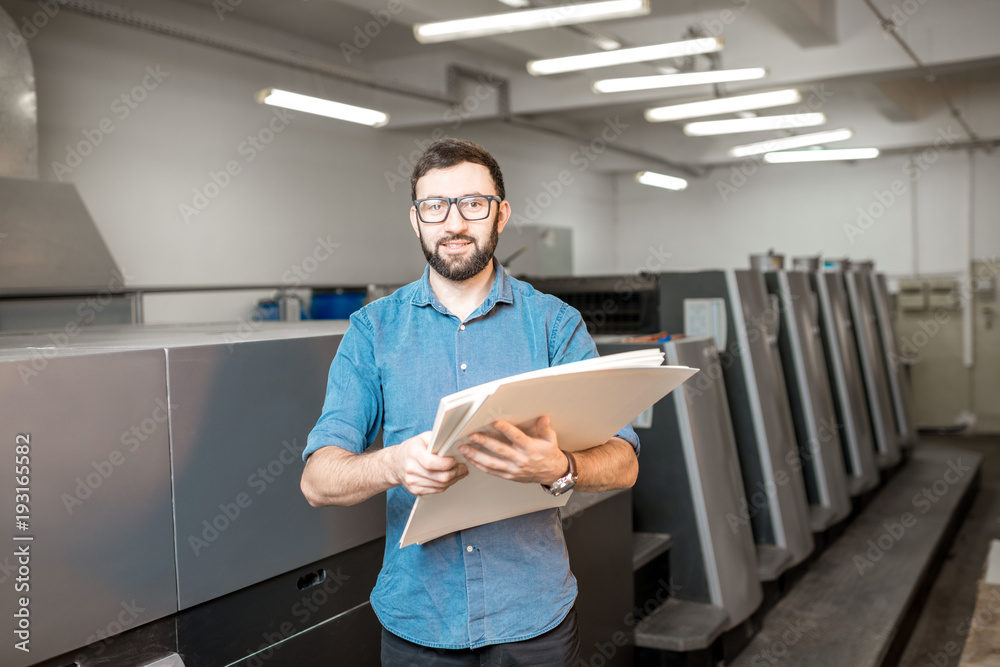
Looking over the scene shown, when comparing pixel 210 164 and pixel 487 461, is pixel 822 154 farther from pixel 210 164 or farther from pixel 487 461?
pixel 487 461

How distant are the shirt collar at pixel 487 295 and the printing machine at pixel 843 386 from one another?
3.91 m

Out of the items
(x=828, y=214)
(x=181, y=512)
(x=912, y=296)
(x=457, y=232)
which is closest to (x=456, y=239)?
(x=457, y=232)

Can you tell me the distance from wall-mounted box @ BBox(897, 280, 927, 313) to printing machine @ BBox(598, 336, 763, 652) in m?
7.30

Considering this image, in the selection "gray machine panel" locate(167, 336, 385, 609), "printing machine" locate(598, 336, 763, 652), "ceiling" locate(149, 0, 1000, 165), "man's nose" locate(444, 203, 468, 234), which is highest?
"ceiling" locate(149, 0, 1000, 165)

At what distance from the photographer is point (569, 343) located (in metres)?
1.28

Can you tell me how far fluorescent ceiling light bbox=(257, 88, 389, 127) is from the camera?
14.8 ft

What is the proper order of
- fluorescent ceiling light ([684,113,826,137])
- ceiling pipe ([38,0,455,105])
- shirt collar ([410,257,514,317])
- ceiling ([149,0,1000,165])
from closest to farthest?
shirt collar ([410,257,514,317]), ceiling pipe ([38,0,455,105]), ceiling ([149,0,1000,165]), fluorescent ceiling light ([684,113,826,137])

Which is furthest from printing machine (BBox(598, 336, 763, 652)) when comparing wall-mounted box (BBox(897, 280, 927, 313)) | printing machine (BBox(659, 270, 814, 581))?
wall-mounted box (BBox(897, 280, 927, 313))

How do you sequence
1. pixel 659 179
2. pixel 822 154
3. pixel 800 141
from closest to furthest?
pixel 800 141, pixel 822 154, pixel 659 179

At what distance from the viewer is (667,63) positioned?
623 cm

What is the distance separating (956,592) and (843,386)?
4.18 feet

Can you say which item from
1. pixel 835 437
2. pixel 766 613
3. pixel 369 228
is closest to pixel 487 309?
pixel 766 613

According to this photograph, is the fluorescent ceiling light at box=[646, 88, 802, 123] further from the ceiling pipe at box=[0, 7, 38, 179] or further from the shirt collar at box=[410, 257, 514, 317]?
the shirt collar at box=[410, 257, 514, 317]

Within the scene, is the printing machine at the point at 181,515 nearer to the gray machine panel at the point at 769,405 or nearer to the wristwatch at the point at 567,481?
the wristwatch at the point at 567,481
